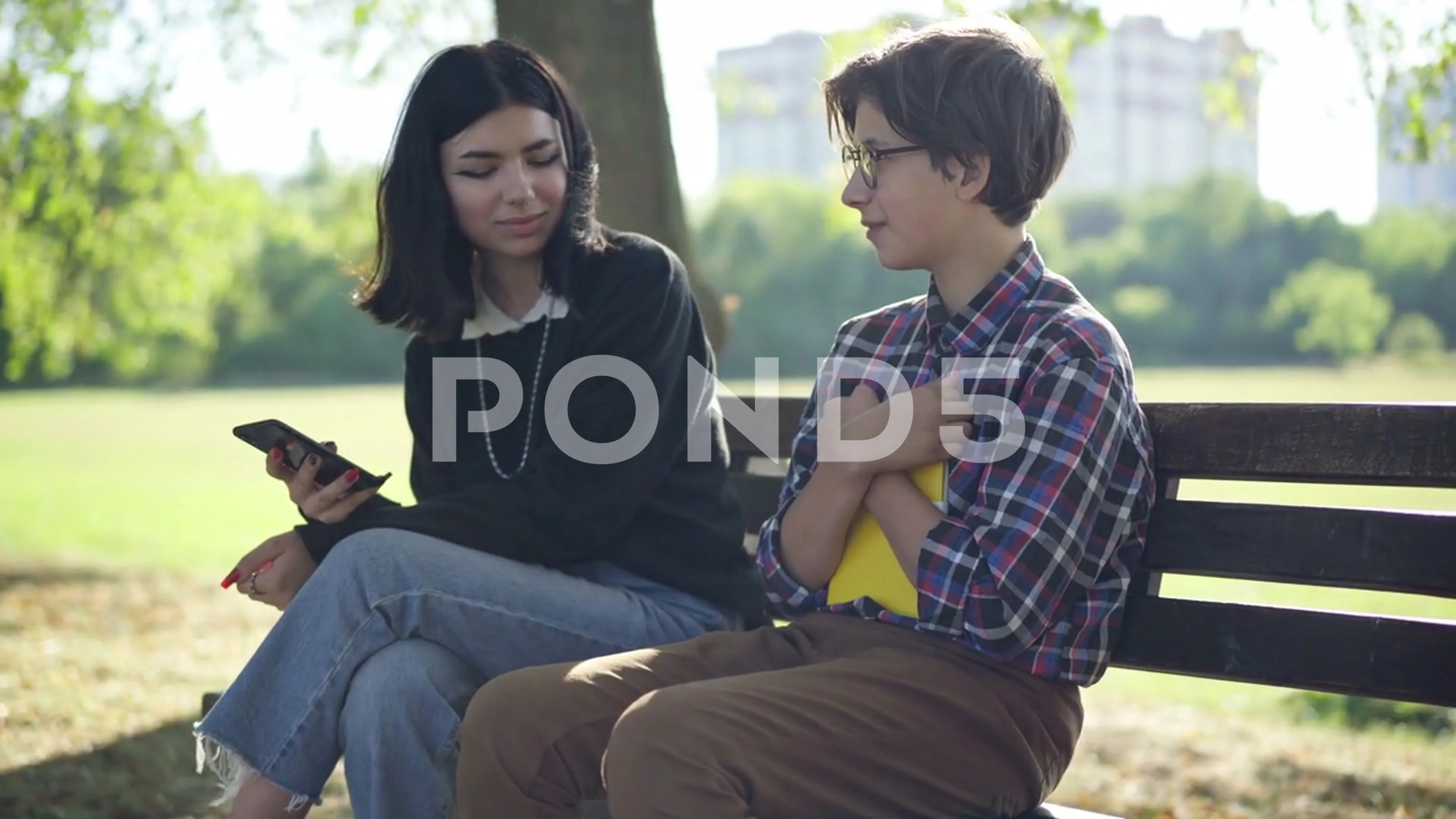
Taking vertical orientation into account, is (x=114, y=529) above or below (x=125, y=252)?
below

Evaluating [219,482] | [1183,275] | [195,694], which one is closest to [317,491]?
[195,694]

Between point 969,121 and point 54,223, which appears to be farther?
point 54,223

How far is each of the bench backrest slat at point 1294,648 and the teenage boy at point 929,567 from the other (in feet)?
0.68

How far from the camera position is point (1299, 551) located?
2.38m

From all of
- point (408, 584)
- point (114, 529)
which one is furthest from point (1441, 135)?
point (114, 529)

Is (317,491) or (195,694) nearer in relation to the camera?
(317,491)

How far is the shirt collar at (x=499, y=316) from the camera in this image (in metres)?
3.03

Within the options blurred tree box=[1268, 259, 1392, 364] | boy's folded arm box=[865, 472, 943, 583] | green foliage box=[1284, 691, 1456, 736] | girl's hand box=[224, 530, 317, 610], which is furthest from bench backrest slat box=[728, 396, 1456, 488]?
blurred tree box=[1268, 259, 1392, 364]

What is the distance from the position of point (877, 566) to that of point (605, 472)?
626mm

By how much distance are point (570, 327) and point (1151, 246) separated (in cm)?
5413

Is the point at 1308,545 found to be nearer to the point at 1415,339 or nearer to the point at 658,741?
the point at 658,741

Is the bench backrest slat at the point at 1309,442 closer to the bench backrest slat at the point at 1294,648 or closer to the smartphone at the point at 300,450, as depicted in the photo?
the bench backrest slat at the point at 1294,648

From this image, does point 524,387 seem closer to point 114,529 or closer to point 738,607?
point 738,607

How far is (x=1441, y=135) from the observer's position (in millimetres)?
5680
